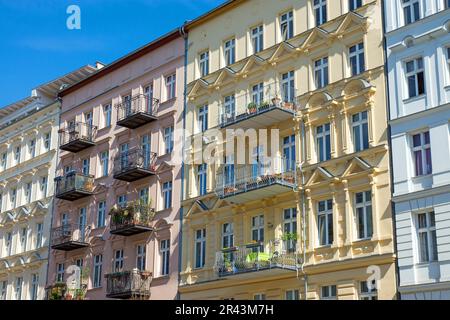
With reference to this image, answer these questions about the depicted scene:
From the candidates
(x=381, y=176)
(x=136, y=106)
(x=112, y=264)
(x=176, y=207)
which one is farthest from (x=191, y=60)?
(x=381, y=176)

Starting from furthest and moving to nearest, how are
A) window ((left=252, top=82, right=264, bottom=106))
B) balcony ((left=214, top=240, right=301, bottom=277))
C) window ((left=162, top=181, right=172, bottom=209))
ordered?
window ((left=162, top=181, right=172, bottom=209))
window ((left=252, top=82, right=264, bottom=106))
balcony ((left=214, top=240, right=301, bottom=277))

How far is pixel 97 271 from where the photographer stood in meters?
36.1

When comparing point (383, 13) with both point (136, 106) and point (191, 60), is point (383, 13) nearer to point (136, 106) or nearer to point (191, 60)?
point (191, 60)

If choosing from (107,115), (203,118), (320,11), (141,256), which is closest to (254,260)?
(203,118)

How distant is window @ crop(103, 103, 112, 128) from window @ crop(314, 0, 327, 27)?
1487 centimetres

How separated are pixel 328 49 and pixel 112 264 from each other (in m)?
15.9

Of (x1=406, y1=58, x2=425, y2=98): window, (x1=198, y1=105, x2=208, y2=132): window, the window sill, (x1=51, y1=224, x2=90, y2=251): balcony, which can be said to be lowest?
(x1=51, y1=224, x2=90, y2=251): balcony

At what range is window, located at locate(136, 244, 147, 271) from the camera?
110 feet

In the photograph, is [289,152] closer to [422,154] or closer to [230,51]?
[422,154]

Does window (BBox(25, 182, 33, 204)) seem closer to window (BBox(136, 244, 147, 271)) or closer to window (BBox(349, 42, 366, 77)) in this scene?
window (BBox(136, 244, 147, 271))

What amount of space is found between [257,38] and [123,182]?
10697mm

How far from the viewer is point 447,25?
23.4m

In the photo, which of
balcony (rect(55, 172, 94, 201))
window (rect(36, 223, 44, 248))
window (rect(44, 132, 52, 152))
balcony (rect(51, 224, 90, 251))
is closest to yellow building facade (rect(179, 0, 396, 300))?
balcony (rect(55, 172, 94, 201))

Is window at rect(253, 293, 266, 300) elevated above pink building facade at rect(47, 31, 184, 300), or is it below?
below
